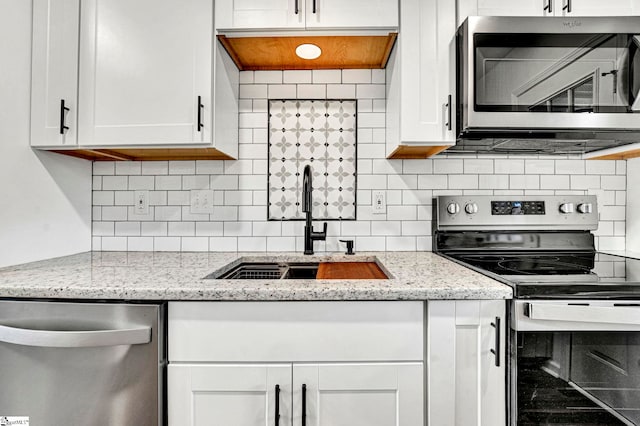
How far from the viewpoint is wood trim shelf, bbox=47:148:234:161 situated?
153 centimetres

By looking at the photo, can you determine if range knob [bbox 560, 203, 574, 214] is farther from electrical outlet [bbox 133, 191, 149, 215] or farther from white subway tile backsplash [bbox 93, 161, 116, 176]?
white subway tile backsplash [bbox 93, 161, 116, 176]

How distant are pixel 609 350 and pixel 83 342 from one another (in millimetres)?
1486

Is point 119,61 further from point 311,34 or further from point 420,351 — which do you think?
point 420,351

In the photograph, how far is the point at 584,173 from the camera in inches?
68.3

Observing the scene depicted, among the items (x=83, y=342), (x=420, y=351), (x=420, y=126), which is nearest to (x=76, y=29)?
(x=83, y=342)

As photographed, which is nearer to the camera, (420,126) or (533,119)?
(533,119)

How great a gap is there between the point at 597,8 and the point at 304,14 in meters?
1.14

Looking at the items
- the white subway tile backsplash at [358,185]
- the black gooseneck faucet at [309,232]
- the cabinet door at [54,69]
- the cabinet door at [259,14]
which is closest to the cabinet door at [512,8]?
the white subway tile backsplash at [358,185]

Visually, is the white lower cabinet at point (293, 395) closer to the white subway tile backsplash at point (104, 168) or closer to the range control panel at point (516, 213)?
the range control panel at point (516, 213)

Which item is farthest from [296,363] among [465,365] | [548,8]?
[548,8]

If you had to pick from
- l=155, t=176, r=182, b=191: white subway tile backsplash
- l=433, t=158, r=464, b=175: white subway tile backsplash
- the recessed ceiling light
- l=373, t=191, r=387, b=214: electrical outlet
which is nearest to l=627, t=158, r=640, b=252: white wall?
l=433, t=158, r=464, b=175: white subway tile backsplash

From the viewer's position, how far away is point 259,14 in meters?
1.40

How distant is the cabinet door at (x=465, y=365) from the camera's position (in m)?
1.01

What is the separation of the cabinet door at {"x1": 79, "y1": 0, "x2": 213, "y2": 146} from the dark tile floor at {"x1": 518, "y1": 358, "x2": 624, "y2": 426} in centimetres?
138
